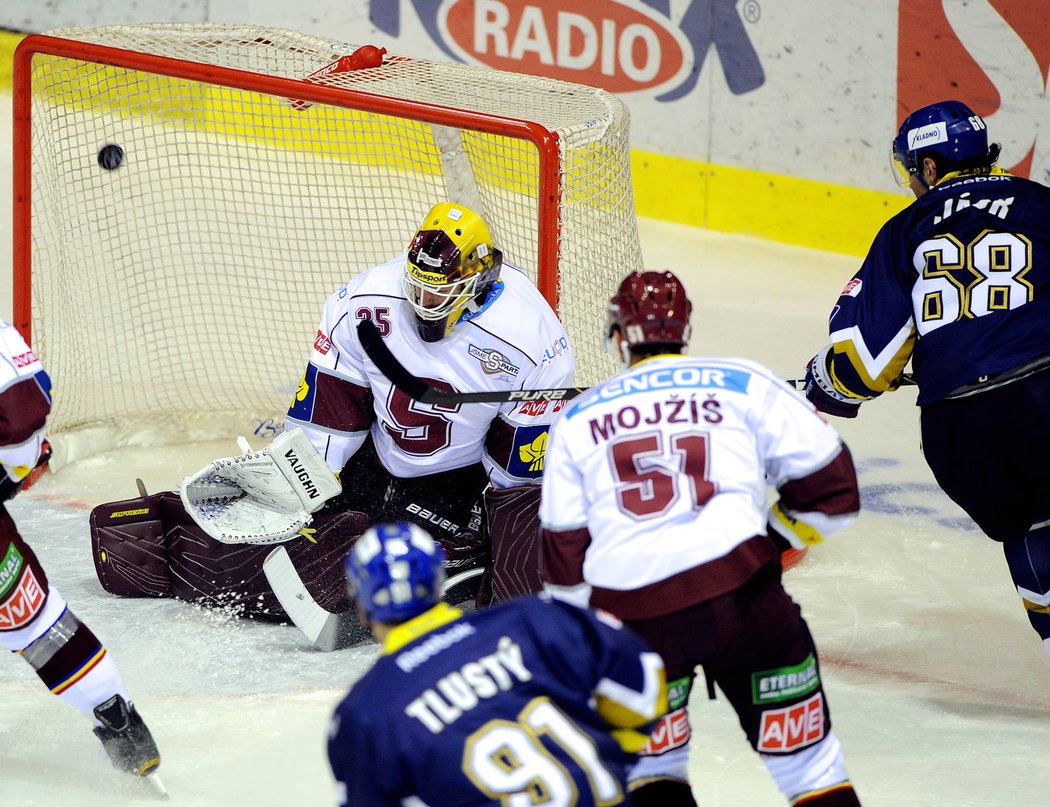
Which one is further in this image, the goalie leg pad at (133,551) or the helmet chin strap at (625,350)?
the goalie leg pad at (133,551)

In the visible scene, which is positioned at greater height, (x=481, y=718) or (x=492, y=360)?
(x=481, y=718)

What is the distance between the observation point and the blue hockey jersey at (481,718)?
1.78m

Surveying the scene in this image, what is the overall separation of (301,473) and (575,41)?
3694 mm

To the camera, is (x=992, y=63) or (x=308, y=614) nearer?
(x=308, y=614)

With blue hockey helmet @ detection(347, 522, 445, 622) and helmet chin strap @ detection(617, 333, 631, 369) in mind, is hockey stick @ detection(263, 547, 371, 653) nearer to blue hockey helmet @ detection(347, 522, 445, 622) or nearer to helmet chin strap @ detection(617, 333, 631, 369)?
helmet chin strap @ detection(617, 333, 631, 369)

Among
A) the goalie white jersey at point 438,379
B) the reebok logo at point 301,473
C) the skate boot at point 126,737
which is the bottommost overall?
the skate boot at point 126,737

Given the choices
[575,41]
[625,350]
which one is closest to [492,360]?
[625,350]

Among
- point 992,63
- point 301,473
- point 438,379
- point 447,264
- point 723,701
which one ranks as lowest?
point 723,701

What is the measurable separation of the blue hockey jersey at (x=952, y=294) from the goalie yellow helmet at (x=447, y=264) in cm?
77

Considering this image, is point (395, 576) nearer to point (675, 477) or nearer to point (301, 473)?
point (675, 477)

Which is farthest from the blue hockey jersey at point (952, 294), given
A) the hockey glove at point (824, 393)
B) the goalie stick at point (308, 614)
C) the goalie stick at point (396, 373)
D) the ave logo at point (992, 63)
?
the ave logo at point (992, 63)

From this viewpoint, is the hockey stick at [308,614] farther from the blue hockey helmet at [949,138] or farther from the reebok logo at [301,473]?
the blue hockey helmet at [949,138]

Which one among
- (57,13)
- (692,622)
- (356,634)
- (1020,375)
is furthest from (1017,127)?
(57,13)

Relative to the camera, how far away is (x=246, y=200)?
623cm
